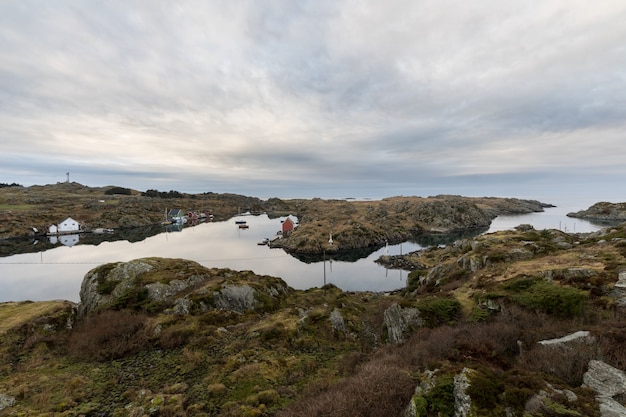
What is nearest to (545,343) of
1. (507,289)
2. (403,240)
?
(507,289)

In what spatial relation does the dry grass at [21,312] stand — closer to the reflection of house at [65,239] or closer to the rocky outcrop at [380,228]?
the rocky outcrop at [380,228]

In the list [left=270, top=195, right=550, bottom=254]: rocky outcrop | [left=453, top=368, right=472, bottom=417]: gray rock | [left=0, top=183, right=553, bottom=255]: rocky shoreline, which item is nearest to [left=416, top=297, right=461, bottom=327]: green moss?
[left=453, top=368, right=472, bottom=417]: gray rock

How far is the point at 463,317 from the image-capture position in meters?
21.3

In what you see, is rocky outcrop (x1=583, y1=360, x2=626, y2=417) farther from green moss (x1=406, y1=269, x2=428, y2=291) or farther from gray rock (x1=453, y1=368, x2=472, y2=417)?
green moss (x1=406, y1=269, x2=428, y2=291)

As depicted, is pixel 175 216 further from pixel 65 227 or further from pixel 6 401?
pixel 6 401

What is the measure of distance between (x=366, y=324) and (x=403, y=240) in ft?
363

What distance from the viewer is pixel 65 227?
13850cm

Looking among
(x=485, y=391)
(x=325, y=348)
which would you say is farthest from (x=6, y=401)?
(x=485, y=391)

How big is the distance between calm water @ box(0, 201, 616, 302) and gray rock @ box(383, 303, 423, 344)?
37407mm

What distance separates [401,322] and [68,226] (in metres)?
174

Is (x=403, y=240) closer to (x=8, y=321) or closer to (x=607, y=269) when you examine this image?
(x=607, y=269)

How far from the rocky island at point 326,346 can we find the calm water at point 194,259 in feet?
103

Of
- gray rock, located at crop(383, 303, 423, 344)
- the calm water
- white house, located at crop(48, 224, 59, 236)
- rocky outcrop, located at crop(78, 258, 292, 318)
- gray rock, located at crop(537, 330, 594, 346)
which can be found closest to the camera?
gray rock, located at crop(537, 330, 594, 346)

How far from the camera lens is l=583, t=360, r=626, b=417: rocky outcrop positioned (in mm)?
7321
